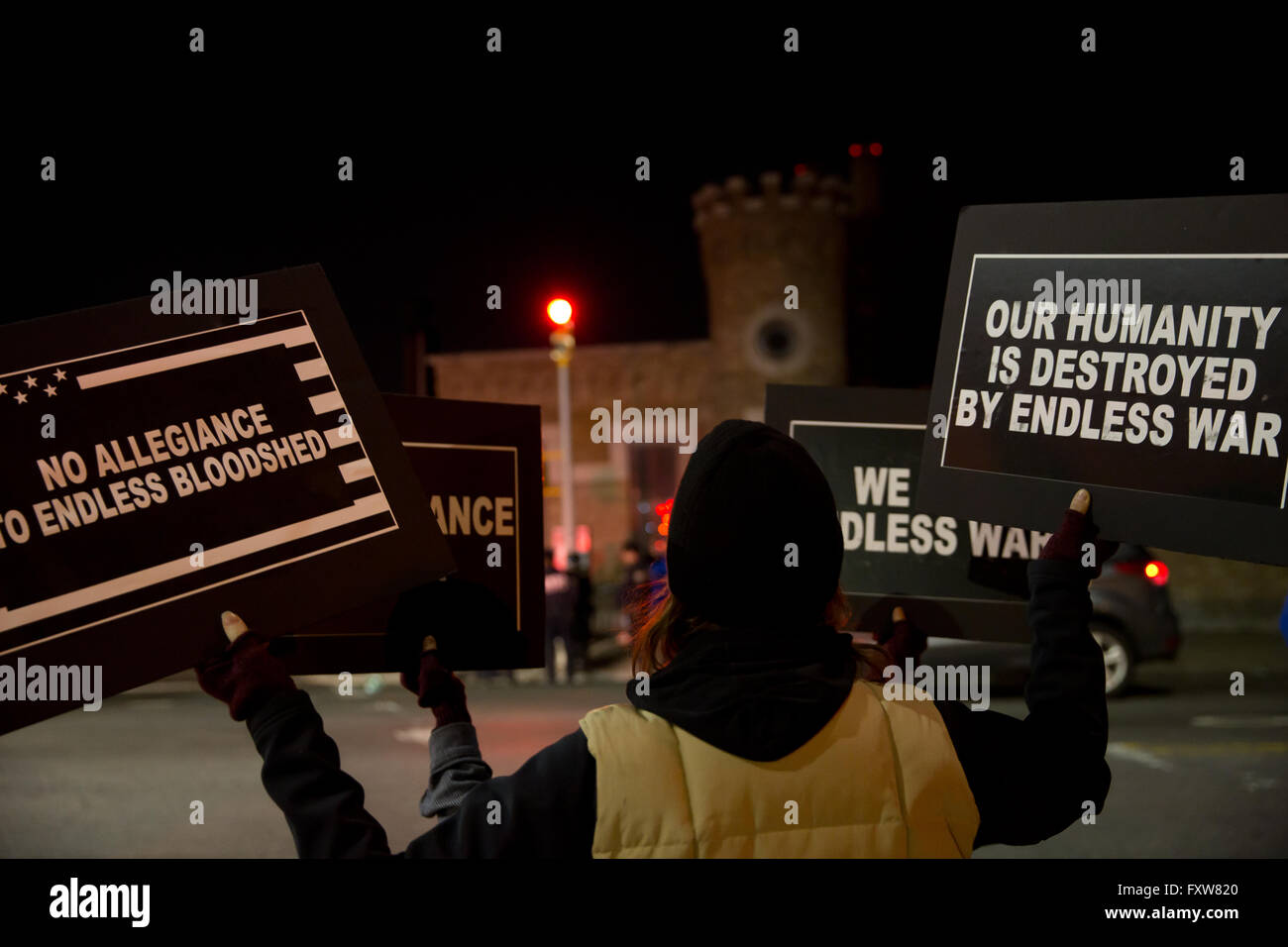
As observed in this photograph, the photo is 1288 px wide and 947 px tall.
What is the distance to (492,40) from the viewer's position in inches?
138

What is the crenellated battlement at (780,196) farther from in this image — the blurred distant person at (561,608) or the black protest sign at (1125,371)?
the black protest sign at (1125,371)

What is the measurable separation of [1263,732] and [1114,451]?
8.56m

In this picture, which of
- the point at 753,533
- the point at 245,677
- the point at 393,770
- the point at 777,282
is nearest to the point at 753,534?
the point at 753,533

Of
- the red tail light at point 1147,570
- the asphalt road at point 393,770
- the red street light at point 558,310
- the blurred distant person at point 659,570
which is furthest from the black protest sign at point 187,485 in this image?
the red tail light at point 1147,570

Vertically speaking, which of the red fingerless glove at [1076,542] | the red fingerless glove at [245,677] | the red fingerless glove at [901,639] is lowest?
the red fingerless glove at [901,639]

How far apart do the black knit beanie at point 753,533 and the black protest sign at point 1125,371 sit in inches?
29.3

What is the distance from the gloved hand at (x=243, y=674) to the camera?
5.70ft

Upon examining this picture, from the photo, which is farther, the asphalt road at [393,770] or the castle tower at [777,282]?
the castle tower at [777,282]

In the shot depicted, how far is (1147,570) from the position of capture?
34.7ft

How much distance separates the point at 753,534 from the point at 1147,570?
33.7 ft

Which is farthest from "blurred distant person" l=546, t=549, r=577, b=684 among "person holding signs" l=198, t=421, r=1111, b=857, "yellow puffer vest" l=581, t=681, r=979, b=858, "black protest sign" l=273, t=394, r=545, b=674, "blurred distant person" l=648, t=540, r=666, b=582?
"yellow puffer vest" l=581, t=681, r=979, b=858

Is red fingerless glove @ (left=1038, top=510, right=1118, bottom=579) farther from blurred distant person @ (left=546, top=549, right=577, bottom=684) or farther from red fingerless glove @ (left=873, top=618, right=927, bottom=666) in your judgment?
blurred distant person @ (left=546, top=549, right=577, bottom=684)

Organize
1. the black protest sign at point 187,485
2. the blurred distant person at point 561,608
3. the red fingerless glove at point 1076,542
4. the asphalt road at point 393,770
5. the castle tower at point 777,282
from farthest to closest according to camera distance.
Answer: the castle tower at point 777,282
the blurred distant person at point 561,608
the asphalt road at point 393,770
the red fingerless glove at point 1076,542
the black protest sign at point 187,485

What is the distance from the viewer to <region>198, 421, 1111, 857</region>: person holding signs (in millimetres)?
1529
